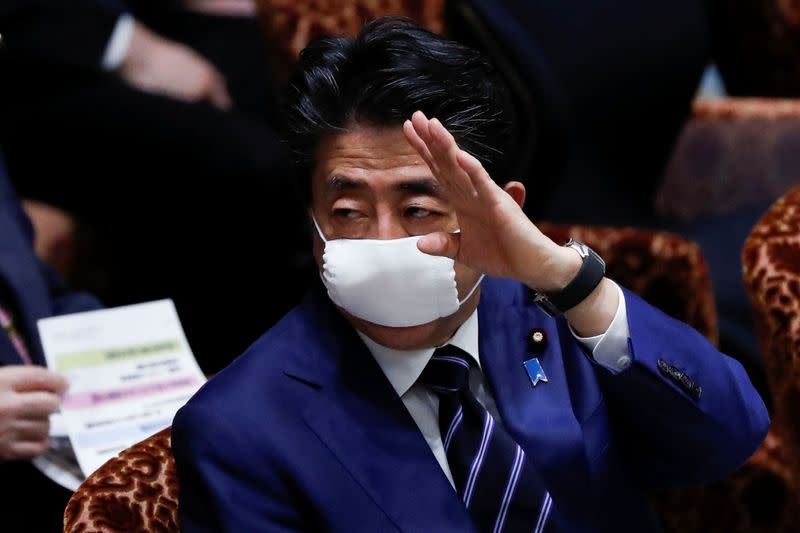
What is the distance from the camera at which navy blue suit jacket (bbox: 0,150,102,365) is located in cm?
175

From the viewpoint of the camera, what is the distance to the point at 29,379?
1.54 m

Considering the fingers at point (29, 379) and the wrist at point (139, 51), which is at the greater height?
the wrist at point (139, 51)

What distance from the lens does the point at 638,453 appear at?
149cm

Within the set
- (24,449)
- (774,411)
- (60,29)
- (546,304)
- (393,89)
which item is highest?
(393,89)

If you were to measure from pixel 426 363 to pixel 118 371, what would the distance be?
0.49m

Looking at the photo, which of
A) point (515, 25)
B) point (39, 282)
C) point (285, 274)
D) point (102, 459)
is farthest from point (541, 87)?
point (102, 459)

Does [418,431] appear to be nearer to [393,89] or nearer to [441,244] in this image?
[441,244]

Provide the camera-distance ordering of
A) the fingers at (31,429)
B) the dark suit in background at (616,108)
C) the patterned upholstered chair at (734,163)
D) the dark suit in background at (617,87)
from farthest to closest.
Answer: the patterned upholstered chair at (734,163), the dark suit in background at (617,87), the dark suit in background at (616,108), the fingers at (31,429)

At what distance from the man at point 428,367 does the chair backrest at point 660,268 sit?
1.58 feet

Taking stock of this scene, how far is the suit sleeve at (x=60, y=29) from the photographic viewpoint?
7.80 feet

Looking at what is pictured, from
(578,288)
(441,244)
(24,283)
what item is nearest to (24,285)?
(24,283)

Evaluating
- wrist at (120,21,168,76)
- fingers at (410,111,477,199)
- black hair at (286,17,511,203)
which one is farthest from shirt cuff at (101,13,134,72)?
fingers at (410,111,477,199)

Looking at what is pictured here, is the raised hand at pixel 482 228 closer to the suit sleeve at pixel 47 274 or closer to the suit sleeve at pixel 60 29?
the suit sleeve at pixel 47 274

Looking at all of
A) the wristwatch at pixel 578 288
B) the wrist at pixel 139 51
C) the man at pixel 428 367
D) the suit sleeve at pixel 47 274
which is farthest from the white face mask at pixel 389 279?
the wrist at pixel 139 51
